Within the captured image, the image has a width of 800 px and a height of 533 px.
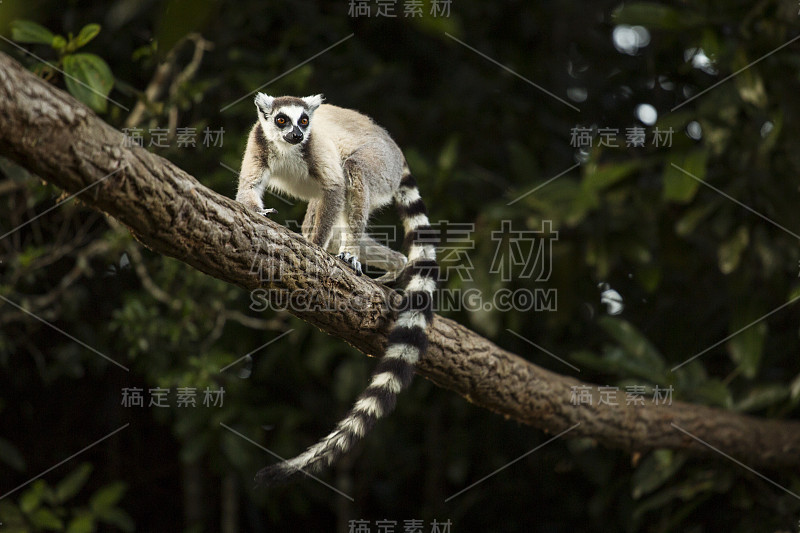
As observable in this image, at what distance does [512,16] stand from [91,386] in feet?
15.5

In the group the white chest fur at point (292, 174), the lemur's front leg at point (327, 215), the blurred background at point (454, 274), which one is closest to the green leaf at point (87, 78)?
the blurred background at point (454, 274)

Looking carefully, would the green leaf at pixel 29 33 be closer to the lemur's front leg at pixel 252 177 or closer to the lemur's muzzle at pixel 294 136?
the lemur's front leg at pixel 252 177

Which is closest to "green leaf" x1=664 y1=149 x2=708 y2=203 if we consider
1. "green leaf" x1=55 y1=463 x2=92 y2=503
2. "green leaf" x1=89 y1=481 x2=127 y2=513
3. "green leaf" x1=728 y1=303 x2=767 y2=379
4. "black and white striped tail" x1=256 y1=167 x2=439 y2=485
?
"green leaf" x1=728 y1=303 x2=767 y2=379

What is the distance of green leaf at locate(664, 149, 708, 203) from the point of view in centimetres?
409

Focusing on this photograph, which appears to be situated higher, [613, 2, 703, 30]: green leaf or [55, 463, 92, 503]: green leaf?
[613, 2, 703, 30]: green leaf

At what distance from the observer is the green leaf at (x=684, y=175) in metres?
Answer: 4.09

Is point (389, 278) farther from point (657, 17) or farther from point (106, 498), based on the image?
point (106, 498)

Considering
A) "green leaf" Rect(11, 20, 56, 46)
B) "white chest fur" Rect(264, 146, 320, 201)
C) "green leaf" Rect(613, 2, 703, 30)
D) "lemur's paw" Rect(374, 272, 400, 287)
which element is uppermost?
"green leaf" Rect(613, 2, 703, 30)

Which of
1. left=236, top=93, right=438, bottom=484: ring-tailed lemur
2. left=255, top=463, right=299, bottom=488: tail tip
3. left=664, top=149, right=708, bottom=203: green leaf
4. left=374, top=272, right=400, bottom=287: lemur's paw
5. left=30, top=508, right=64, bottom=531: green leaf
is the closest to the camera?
left=255, top=463, right=299, bottom=488: tail tip

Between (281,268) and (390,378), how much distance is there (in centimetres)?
68

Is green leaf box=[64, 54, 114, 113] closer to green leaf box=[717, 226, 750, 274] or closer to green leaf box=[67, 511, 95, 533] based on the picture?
green leaf box=[67, 511, 95, 533]

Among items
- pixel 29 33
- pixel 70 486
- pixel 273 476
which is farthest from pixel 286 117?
pixel 70 486

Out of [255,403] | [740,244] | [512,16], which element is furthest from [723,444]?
[512,16]

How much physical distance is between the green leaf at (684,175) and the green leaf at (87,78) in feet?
10.2
